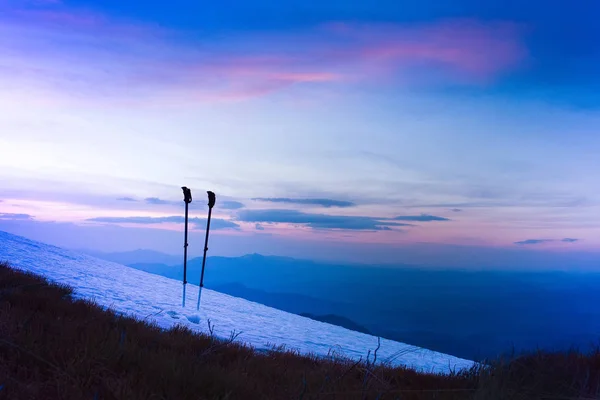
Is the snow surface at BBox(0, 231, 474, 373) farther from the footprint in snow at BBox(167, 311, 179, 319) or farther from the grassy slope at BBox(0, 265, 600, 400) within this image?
the grassy slope at BBox(0, 265, 600, 400)

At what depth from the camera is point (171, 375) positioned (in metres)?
4.04

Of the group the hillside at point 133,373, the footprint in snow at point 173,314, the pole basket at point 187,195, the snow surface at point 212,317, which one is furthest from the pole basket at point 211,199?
the hillside at point 133,373

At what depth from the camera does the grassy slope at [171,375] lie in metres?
3.61

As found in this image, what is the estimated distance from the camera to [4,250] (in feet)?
55.7

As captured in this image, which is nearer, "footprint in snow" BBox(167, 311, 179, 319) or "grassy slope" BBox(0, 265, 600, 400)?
"grassy slope" BBox(0, 265, 600, 400)

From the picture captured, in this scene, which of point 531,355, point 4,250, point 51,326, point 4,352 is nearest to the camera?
point 4,352

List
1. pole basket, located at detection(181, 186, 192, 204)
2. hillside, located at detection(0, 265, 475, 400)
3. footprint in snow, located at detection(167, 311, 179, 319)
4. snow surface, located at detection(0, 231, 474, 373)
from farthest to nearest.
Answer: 1. pole basket, located at detection(181, 186, 192, 204)
2. footprint in snow, located at detection(167, 311, 179, 319)
3. snow surface, located at detection(0, 231, 474, 373)
4. hillside, located at detection(0, 265, 475, 400)

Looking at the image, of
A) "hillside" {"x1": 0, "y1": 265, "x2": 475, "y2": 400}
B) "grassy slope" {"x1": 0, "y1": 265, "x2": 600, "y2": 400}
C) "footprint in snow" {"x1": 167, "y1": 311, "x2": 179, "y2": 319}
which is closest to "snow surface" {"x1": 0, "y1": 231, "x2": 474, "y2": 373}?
"footprint in snow" {"x1": 167, "y1": 311, "x2": 179, "y2": 319}

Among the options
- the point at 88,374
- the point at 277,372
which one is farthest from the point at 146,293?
the point at 88,374

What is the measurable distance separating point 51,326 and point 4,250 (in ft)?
47.0

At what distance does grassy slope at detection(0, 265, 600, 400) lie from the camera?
3.61m

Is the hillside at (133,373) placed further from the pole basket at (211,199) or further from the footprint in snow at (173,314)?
the pole basket at (211,199)

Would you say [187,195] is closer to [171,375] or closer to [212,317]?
[212,317]

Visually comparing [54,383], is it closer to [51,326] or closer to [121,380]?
[121,380]
